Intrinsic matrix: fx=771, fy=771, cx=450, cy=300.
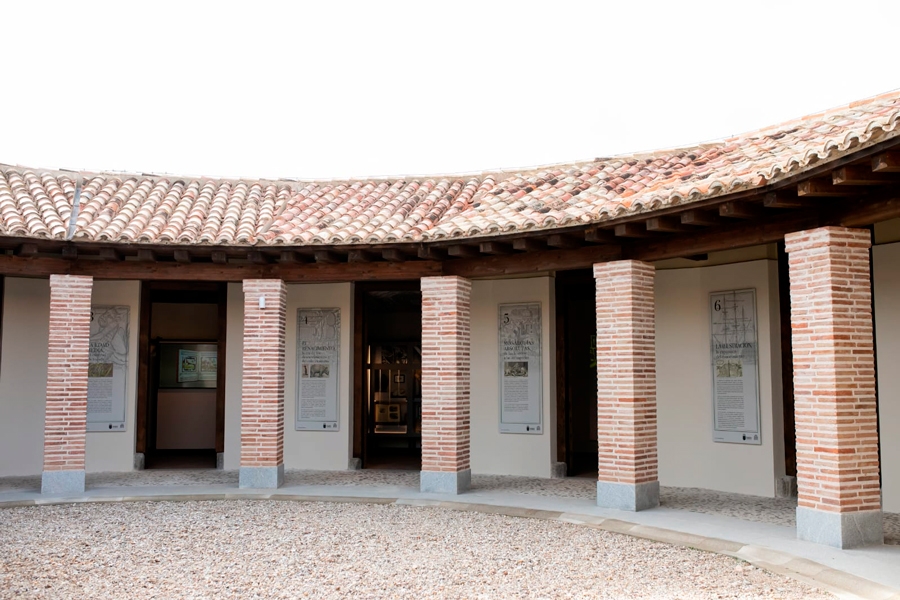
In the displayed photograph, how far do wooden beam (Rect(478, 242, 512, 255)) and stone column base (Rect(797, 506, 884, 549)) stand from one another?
4784 millimetres

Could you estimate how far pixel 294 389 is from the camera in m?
13.6

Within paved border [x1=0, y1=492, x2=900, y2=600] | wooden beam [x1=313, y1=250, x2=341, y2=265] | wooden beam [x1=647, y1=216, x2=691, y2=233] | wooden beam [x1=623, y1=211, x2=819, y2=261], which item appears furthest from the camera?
wooden beam [x1=313, y1=250, x2=341, y2=265]

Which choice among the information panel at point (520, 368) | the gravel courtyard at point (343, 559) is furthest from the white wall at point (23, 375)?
the information panel at point (520, 368)

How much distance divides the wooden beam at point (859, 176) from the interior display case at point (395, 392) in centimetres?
1004

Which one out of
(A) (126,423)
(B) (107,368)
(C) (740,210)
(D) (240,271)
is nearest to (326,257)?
(D) (240,271)

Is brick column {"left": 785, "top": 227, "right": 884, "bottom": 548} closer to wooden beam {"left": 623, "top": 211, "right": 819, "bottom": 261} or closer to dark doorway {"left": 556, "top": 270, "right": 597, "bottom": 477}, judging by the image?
wooden beam {"left": 623, "top": 211, "right": 819, "bottom": 261}

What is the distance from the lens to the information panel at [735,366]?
10953mm

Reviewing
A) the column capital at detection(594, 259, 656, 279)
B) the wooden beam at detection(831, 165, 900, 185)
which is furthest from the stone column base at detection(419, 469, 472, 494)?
the wooden beam at detection(831, 165, 900, 185)

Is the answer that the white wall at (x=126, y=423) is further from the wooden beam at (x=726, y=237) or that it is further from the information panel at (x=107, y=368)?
the wooden beam at (x=726, y=237)

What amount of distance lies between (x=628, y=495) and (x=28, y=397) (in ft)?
32.8

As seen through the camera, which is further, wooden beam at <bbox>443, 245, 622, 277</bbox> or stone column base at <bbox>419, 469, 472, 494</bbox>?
stone column base at <bbox>419, 469, 472, 494</bbox>

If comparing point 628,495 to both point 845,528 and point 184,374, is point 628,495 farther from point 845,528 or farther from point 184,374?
point 184,374

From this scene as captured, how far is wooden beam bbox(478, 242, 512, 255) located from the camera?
10127mm

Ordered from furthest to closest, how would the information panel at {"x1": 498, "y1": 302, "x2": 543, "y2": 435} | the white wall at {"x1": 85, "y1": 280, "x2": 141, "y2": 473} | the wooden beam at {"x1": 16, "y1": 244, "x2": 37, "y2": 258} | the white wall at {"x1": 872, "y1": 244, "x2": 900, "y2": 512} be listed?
the white wall at {"x1": 85, "y1": 280, "x2": 141, "y2": 473} → the information panel at {"x1": 498, "y1": 302, "x2": 543, "y2": 435} → the wooden beam at {"x1": 16, "y1": 244, "x2": 37, "y2": 258} → the white wall at {"x1": 872, "y1": 244, "x2": 900, "y2": 512}
